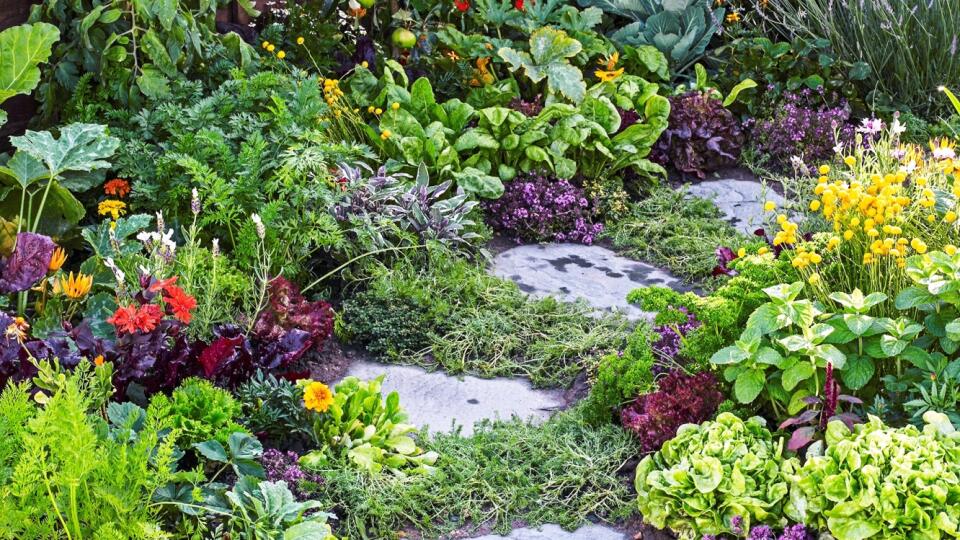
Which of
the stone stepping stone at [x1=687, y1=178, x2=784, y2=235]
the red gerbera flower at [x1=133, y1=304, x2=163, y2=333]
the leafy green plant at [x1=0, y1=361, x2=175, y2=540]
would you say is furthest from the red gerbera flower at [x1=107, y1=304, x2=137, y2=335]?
the stone stepping stone at [x1=687, y1=178, x2=784, y2=235]

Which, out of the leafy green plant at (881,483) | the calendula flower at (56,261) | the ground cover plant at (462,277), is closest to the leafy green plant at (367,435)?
the ground cover plant at (462,277)

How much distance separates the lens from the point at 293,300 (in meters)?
4.15

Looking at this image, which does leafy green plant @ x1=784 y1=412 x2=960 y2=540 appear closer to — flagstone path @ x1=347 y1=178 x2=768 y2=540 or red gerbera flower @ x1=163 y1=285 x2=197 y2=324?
flagstone path @ x1=347 y1=178 x2=768 y2=540

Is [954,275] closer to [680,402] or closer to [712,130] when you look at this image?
[680,402]

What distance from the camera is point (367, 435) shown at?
11.6 ft

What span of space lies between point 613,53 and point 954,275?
3.69 metres

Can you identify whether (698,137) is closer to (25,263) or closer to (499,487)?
(499,487)

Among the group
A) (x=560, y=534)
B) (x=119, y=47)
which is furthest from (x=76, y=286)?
(x=560, y=534)

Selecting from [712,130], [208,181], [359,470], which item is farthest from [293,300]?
[712,130]

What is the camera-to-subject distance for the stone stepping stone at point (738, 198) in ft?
19.0

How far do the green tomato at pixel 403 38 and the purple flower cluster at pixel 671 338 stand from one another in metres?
2.75

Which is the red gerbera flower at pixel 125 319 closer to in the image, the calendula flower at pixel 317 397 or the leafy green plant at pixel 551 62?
the calendula flower at pixel 317 397

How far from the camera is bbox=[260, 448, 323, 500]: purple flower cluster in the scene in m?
3.28

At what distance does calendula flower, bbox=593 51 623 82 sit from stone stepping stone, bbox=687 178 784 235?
2.66ft
